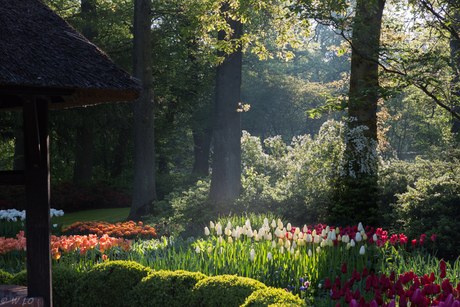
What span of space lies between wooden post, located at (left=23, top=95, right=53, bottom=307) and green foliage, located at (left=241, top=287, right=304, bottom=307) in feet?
7.25

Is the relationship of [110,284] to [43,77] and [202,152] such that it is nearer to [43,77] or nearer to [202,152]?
[43,77]

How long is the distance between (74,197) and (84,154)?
2.87m

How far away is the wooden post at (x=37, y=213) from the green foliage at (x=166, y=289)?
0.98 meters

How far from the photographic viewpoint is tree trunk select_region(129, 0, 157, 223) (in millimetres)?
11969

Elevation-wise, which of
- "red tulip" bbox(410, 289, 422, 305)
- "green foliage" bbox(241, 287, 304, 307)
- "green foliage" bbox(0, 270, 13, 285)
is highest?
"red tulip" bbox(410, 289, 422, 305)

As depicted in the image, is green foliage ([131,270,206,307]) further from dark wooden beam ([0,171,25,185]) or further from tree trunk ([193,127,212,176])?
tree trunk ([193,127,212,176])

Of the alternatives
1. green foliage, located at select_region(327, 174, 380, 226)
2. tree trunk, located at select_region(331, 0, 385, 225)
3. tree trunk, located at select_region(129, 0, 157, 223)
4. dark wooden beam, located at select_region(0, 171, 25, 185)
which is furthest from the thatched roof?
tree trunk, located at select_region(129, 0, 157, 223)

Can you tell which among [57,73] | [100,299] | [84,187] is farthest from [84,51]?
[84,187]

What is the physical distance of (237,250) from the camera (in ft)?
17.3

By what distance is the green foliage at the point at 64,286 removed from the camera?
4590mm

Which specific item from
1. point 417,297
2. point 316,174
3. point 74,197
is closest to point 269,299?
point 417,297

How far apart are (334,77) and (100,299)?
147 ft

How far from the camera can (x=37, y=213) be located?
393 centimetres

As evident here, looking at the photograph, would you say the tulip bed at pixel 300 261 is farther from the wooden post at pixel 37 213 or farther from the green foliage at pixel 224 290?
the wooden post at pixel 37 213
